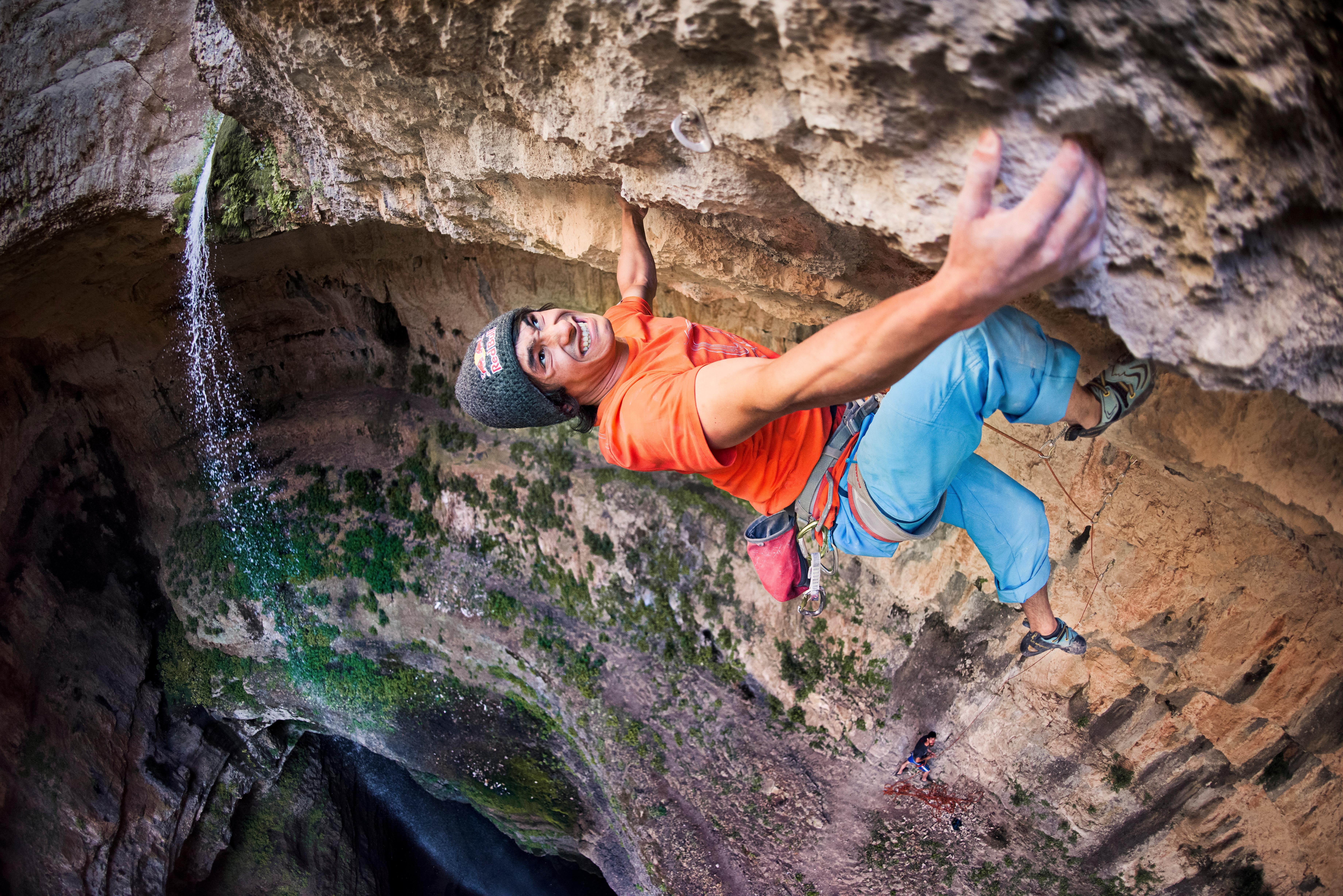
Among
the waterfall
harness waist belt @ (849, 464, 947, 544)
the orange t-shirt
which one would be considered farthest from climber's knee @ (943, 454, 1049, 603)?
the waterfall

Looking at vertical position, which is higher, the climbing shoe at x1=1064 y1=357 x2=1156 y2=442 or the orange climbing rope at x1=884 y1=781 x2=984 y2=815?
the climbing shoe at x1=1064 y1=357 x2=1156 y2=442

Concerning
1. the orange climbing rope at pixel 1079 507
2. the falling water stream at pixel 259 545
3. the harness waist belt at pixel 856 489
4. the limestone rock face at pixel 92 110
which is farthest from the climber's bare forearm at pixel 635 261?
the limestone rock face at pixel 92 110

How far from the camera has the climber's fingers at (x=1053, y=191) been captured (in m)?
1.08

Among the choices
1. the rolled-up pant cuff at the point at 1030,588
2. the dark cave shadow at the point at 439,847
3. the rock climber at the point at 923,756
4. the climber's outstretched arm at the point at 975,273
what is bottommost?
the dark cave shadow at the point at 439,847

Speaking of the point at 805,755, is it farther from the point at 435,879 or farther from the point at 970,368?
the point at 435,879

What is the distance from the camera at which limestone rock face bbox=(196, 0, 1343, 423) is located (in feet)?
3.52

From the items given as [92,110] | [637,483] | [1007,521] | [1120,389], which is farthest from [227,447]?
[1120,389]

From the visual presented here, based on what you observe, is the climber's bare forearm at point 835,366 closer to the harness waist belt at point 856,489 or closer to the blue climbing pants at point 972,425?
the blue climbing pants at point 972,425

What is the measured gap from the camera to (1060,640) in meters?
2.36

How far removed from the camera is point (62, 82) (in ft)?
10.8

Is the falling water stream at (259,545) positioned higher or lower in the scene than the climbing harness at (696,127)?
lower

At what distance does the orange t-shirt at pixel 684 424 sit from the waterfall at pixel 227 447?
4.79m

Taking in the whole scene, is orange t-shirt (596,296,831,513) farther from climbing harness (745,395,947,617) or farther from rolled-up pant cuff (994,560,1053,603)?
rolled-up pant cuff (994,560,1053,603)

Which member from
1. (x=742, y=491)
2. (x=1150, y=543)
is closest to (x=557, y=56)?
(x=742, y=491)
